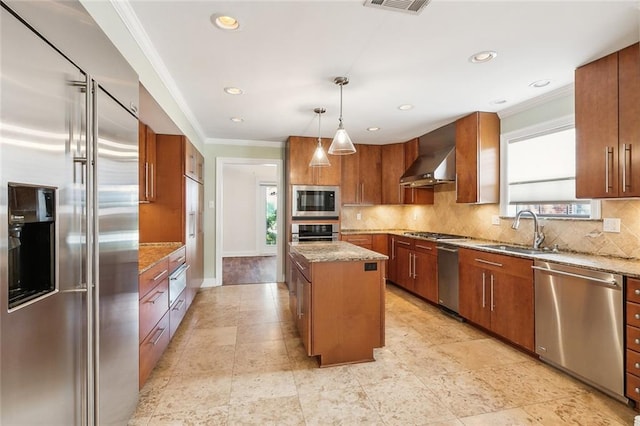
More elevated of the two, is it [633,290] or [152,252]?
[152,252]

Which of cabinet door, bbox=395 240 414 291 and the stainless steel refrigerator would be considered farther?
cabinet door, bbox=395 240 414 291

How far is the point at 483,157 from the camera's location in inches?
143

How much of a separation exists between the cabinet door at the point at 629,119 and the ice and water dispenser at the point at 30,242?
3399 millimetres

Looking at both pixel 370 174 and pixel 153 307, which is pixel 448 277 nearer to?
pixel 370 174

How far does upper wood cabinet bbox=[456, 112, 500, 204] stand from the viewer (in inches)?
143

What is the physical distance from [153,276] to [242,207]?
19.9 feet

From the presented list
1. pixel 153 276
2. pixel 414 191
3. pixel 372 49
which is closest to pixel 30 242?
pixel 153 276

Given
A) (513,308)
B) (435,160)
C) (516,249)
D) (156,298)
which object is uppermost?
(435,160)

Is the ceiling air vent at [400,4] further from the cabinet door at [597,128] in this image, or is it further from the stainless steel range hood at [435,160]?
the stainless steel range hood at [435,160]

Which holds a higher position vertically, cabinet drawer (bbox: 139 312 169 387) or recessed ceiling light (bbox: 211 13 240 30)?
recessed ceiling light (bbox: 211 13 240 30)

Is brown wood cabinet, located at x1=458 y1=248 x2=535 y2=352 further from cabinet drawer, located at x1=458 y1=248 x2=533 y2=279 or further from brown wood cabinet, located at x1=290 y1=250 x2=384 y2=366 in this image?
brown wood cabinet, located at x1=290 y1=250 x2=384 y2=366

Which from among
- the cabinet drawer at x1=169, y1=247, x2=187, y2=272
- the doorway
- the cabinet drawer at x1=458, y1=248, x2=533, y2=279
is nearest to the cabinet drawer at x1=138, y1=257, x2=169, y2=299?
the cabinet drawer at x1=169, y1=247, x2=187, y2=272

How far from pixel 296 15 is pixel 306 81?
918 mm

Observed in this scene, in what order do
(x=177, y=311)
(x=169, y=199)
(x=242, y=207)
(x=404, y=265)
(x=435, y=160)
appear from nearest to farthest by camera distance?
1. (x=177, y=311)
2. (x=169, y=199)
3. (x=435, y=160)
4. (x=404, y=265)
5. (x=242, y=207)
